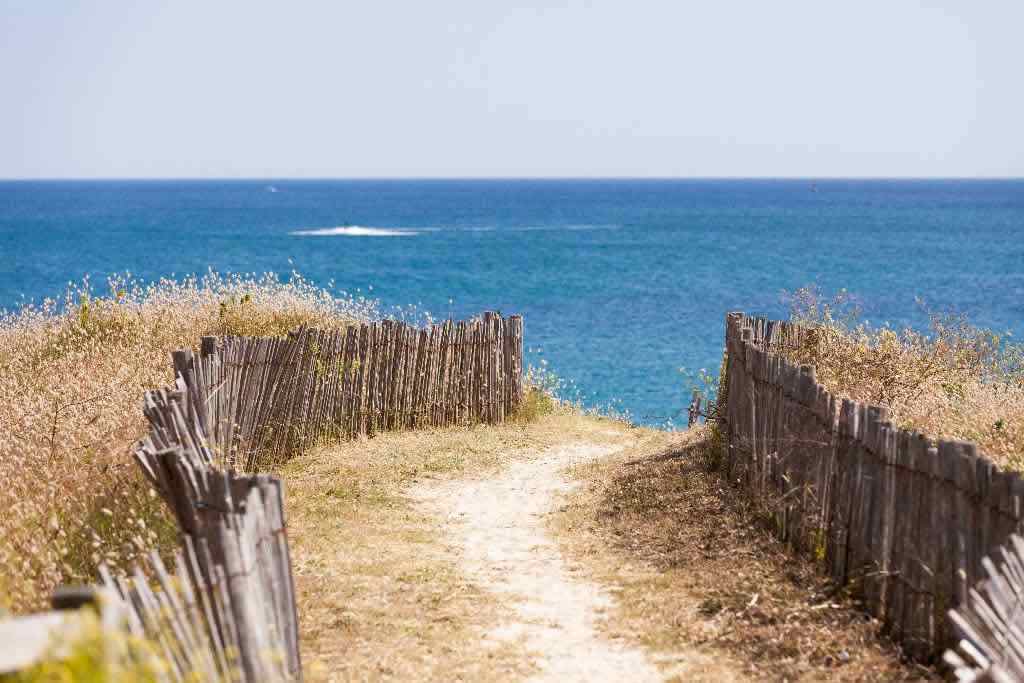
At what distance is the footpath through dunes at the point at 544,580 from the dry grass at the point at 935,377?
1817mm

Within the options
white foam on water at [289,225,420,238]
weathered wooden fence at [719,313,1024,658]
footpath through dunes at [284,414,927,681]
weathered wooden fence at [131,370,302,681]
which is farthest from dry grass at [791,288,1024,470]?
white foam on water at [289,225,420,238]

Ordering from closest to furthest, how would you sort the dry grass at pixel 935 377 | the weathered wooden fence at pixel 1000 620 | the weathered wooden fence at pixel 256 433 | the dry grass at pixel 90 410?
the weathered wooden fence at pixel 256 433 < the weathered wooden fence at pixel 1000 620 < the dry grass at pixel 90 410 < the dry grass at pixel 935 377

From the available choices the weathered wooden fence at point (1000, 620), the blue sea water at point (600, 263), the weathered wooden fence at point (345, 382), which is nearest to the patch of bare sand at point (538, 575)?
the weathered wooden fence at point (1000, 620)

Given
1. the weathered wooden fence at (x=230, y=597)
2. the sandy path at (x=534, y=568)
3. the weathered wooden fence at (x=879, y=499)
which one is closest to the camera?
the weathered wooden fence at (x=230, y=597)

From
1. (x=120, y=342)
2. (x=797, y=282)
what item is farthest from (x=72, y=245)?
(x=120, y=342)

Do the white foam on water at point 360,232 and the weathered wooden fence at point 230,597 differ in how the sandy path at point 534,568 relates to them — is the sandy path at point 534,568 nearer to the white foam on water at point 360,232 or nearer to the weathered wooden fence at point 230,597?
the weathered wooden fence at point 230,597

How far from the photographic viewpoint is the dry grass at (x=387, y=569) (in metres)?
5.72

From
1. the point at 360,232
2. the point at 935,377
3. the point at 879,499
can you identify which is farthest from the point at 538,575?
the point at 360,232

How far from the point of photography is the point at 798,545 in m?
6.98

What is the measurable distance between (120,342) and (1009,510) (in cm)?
1076

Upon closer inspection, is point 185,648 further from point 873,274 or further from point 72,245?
point 72,245

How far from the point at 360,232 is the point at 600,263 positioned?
35.6 m

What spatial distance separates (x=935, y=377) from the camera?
36.2ft

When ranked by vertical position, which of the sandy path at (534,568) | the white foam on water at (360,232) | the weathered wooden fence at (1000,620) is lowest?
the white foam on water at (360,232)
